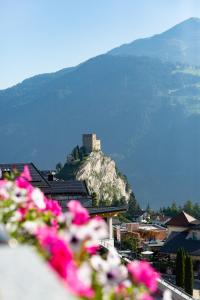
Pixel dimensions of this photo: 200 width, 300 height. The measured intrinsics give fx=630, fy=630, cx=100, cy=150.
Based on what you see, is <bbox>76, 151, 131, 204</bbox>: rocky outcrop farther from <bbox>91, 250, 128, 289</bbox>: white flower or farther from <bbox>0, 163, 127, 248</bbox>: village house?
<bbox>91, 250, 128, 289</bbox>: white flower

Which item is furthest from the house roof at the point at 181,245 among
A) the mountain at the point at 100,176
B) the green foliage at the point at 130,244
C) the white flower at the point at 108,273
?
the mountain at the point at 100,176

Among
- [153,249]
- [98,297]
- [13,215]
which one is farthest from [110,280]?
[153,249]

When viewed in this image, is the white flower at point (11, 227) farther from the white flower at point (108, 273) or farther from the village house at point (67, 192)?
the village house at point (67, 192)

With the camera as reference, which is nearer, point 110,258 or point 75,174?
point 110,258

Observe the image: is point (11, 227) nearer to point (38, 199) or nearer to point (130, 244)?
point (38, 199)

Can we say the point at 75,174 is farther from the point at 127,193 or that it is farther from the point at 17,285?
the point at 17,285

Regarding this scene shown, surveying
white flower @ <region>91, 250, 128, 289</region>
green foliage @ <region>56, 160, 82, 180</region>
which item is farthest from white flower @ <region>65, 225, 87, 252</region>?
green foliage @ <region>56, 160, 82, 180</region>

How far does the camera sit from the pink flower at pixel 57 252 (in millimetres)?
2250

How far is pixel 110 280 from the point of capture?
8.98 feet

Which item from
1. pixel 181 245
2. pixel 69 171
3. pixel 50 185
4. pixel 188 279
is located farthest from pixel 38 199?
pixel 69 171

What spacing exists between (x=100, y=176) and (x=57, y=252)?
143 m

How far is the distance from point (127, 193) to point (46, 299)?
486 ft

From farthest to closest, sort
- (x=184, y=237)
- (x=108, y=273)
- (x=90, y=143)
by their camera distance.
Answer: (x=90, y=143)
(x=184, y=237)
(x=108, y=273)

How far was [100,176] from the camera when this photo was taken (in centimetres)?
14550
